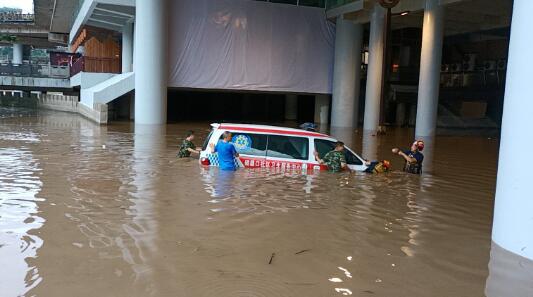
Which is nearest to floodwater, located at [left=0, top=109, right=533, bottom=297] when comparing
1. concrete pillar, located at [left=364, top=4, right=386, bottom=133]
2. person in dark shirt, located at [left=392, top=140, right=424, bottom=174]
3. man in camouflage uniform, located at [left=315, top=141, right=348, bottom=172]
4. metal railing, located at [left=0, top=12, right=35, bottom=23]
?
man in camouflage uniform, located at [left=315, top=141, right=348, bottom=172]

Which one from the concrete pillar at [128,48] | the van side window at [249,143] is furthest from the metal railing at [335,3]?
the van side window at [249,143]

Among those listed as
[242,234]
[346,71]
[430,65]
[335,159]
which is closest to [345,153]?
[335,159]

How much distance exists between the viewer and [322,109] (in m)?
38.8

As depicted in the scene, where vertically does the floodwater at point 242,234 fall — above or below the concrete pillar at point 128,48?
below

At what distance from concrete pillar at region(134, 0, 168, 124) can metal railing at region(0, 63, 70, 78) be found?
2254 cm

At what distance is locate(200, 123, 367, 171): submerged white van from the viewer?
12.1 meters

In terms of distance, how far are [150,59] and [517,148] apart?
24.8 metres

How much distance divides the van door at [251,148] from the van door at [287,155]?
0.50 ft

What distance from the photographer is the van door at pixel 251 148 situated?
1220cm

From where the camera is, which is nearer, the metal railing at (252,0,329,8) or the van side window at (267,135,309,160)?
the van side window at (267,135,309,160)

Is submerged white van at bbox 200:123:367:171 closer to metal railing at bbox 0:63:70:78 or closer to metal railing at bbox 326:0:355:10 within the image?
metal railing at bbox 326:0:355:10

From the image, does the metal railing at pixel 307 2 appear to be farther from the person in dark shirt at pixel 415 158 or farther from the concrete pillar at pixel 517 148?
the concrete pillar at pixel 517 148

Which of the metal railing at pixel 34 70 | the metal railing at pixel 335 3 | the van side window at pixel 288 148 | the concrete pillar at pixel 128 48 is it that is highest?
the metal railing at pixel 335 3

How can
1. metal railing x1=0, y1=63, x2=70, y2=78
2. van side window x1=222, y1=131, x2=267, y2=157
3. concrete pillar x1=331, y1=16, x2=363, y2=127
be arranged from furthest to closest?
metal railing x1=0, y1=63, x2=70, y2=78 → concrete pillar x1=331, y1=16, x2=363, y2=127 → van side window x1=222, y1=131, x2=267, y2=157
